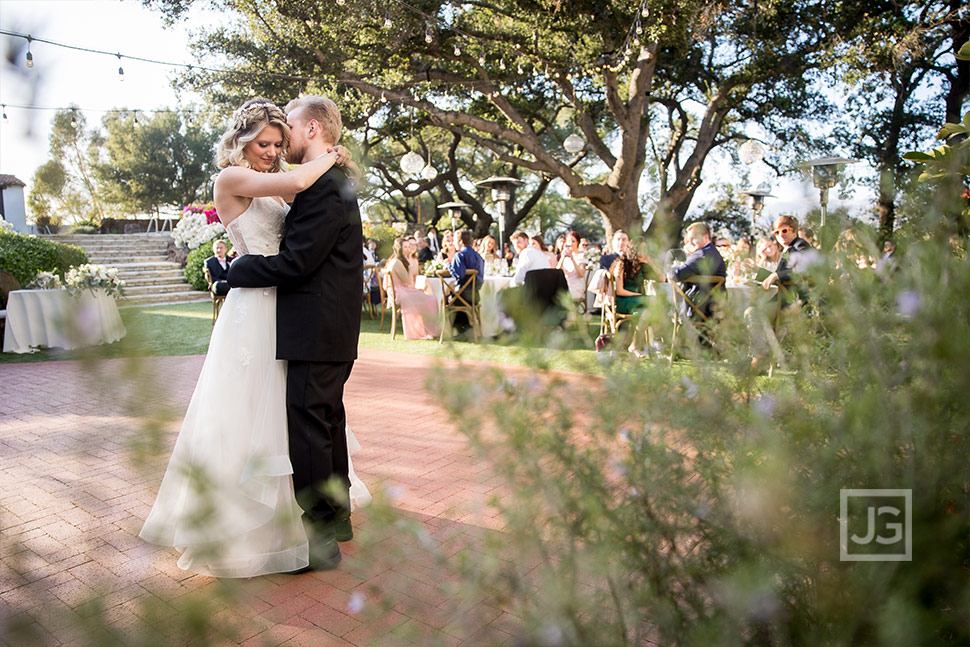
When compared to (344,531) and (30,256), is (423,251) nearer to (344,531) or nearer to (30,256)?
(30,256)

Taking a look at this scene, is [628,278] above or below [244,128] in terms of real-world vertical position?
below

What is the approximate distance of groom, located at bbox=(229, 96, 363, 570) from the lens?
2.84m

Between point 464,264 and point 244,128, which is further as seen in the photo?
point 464,264

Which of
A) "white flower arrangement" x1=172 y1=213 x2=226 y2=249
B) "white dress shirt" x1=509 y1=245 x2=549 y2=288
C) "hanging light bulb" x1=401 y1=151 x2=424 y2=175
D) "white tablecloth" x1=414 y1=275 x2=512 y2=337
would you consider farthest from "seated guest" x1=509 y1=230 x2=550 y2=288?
"white flower arrangement" x1=172 y1=213 x2=226 y2=249

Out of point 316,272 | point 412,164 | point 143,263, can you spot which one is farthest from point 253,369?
point 143,263

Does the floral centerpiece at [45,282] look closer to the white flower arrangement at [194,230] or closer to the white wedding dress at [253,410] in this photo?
the white flower arrangement at [194,230]

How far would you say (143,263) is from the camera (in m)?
23.7

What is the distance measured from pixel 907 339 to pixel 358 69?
15579 mm

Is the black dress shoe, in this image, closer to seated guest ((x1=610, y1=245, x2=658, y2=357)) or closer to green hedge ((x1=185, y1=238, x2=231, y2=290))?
seated guest ((x1=610, y1=245, x2=658, y2=357))

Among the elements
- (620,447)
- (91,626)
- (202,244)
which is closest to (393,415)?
(620,447)

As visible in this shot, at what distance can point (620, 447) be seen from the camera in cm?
130

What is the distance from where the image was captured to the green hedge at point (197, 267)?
2066 cm

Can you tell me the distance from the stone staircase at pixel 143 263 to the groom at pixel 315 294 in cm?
1690

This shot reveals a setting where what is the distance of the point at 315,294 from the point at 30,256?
13140mm
